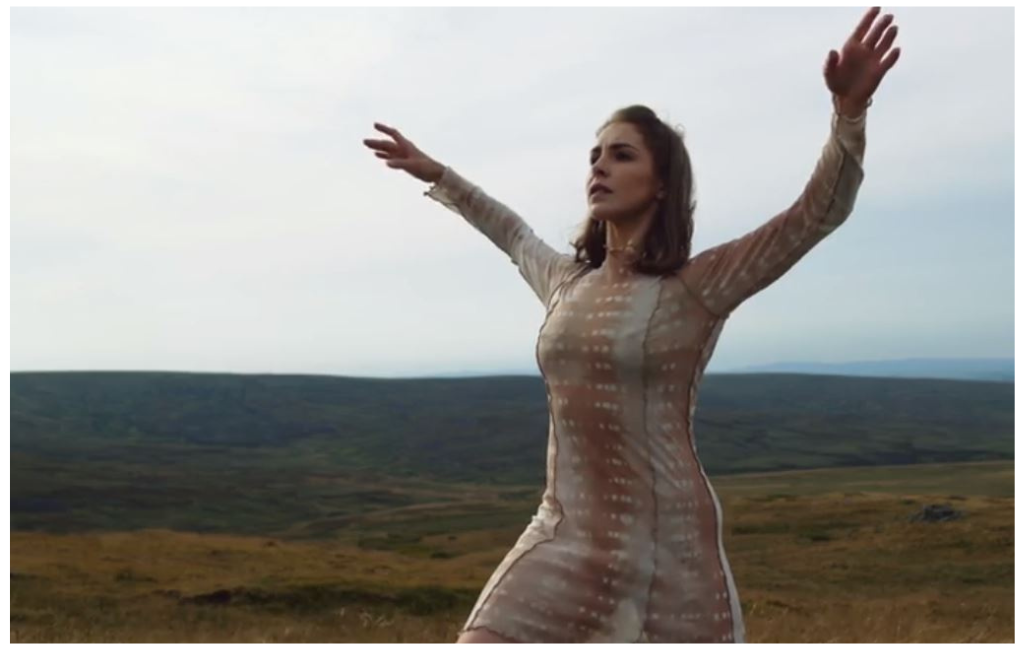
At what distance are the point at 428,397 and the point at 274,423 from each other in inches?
617

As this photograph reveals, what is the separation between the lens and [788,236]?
13.7 ft

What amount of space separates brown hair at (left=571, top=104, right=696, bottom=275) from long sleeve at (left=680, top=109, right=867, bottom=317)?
93 millimetres

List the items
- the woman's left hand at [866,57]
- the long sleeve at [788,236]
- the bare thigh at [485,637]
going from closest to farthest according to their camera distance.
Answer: the woman's left hand at [866,57], the long sleeve at [788,236], the bare thigh at [485,637]

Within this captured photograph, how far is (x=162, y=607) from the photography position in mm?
19422

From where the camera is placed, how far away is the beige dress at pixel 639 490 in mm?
4297

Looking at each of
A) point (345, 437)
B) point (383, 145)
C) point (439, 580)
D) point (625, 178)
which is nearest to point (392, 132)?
point (383, 145)

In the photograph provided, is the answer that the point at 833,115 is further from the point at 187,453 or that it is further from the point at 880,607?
the point at 187,453

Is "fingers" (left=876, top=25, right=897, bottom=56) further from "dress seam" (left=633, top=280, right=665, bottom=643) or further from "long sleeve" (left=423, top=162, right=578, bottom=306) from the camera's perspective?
"long sleeve" (left=423, top=162, right=578, bottom=306)

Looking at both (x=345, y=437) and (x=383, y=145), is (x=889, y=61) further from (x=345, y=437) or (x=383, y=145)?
(x=345, y=437)

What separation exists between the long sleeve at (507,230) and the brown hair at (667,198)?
457 millimetres

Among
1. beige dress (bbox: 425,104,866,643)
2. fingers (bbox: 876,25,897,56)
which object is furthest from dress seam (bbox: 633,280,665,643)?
fingers (bbox: 876,25,897,56)

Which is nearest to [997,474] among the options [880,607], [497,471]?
[497,471]

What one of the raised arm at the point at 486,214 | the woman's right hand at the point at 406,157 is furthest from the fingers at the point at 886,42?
the woman's right hand at the point at 406,157

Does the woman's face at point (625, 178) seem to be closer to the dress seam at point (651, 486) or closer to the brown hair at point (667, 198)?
the brown hair at point (667, 198)
